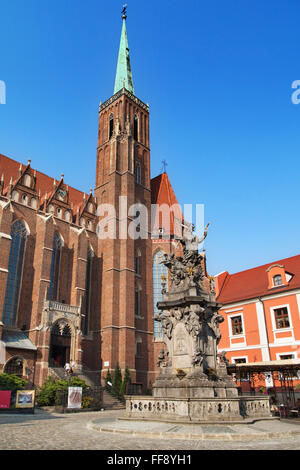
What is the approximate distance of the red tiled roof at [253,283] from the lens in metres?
28.9

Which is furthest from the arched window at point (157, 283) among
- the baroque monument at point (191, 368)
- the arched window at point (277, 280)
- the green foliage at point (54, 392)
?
the baroque monument at point (191, 368)

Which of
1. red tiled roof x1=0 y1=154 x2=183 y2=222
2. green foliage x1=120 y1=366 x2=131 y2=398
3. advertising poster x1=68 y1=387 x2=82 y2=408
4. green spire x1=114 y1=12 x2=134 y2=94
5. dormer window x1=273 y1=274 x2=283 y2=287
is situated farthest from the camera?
green spire x1=114 y1=12 x2=134 y2=94

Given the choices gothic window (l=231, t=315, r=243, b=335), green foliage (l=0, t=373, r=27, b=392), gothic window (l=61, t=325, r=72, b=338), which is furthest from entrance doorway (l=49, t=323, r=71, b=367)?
gothic window (l=231, t=315, r=243, b=335)

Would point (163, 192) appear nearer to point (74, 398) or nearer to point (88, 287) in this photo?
point (88, 287)

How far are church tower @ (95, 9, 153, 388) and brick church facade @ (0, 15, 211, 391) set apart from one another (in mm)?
105

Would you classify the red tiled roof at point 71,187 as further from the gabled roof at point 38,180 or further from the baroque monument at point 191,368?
the baroque monument at point 191,368

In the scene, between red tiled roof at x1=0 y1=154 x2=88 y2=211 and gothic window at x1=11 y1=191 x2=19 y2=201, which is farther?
red tiled roof at x1=0 y1=154 x2=88 y2=211

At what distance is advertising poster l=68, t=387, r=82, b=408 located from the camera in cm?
2044

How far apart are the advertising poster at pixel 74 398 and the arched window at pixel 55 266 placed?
13383 mm

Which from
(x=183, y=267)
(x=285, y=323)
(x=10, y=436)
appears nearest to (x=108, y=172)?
(x=285, y=323)

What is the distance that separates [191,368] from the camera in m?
12.6

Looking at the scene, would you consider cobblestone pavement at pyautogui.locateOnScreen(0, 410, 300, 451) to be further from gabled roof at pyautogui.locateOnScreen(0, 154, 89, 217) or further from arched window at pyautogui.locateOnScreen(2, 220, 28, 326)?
gabled roof at pyautogui.locateOnScreen(0, 154, 89, 217)

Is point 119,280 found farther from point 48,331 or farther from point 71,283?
point 48,331

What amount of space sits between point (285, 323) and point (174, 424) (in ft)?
61.9
